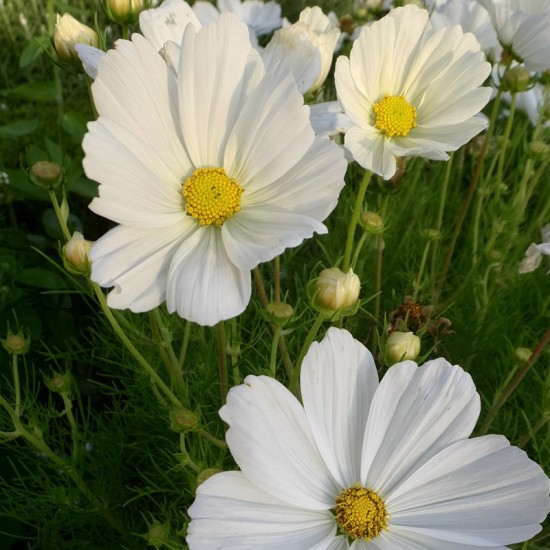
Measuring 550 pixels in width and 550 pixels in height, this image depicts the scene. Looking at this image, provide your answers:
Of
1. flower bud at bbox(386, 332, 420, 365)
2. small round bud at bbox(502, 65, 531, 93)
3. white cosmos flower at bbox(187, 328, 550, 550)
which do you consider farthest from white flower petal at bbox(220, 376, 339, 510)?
small round bud at bbox(502, 65, 531, 93)

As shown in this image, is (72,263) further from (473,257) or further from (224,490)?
(473,257)

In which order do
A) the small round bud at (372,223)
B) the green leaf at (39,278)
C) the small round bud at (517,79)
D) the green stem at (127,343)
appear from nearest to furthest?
the green stem at (127,343) < the small round bud at (372,223) < the small round bud at (517,79) < the green leaf at (39,278)

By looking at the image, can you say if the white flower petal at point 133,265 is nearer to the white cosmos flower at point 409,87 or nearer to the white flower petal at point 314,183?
the white flower petal at point 314,183

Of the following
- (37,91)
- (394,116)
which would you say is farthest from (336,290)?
(37,91)

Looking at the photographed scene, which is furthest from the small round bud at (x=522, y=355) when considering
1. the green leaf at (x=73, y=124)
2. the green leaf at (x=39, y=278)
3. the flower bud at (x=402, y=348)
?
the green leaf at (x=73, y=124)

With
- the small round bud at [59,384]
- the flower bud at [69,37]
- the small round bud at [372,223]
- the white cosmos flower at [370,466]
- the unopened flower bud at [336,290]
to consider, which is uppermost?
the flower bud at [69,37]

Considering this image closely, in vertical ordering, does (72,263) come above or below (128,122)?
below

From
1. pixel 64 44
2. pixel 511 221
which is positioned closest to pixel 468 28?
pixel 511 221
